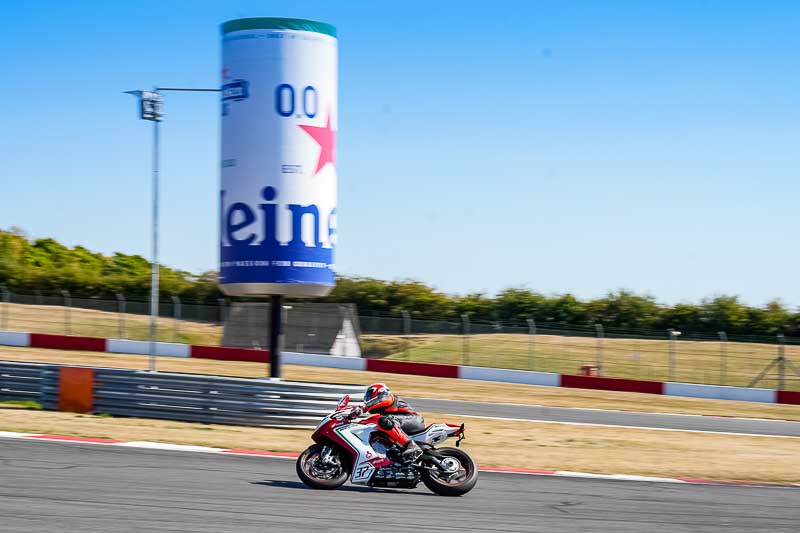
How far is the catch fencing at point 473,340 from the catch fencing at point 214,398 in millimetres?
18967

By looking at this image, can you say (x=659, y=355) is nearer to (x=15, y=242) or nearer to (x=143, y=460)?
(x=143, y=460)

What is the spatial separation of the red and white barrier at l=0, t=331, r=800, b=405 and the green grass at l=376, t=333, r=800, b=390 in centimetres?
123

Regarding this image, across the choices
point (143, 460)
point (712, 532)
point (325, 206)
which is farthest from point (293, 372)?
point (712, 532)

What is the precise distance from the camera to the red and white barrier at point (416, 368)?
105 feet

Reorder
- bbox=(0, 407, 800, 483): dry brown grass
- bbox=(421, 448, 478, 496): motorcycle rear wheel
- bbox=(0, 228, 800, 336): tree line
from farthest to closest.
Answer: bbox=(0, 228, 800, 336): tree line < bbox=(0, 407, 800, 483): dry brown grass < bbox=(421, 448, 478, 496): motorcycle rear wheel

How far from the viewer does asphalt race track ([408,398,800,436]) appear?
22562 millimetres

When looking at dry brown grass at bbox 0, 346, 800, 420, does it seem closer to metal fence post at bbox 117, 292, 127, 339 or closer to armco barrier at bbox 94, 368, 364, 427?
metal fence post at bbox 117, 292, 127, 339

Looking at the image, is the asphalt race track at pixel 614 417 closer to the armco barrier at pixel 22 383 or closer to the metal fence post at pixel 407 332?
the armco barrier at pixel 22 383

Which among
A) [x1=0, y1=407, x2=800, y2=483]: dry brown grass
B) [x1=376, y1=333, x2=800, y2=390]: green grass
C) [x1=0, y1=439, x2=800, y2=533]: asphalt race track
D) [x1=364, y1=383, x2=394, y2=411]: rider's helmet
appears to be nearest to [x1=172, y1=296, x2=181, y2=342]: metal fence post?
[x1=376, y1=333, x2=800, y2=390]: green grass

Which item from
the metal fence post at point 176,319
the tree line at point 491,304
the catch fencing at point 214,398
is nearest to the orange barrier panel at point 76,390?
the catch fencing at point 214,398

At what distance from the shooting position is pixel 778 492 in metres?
12.2

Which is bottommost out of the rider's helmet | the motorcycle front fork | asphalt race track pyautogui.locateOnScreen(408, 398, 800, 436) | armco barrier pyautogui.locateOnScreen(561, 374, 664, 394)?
asphalt race track pyautogui.locateOnScreen(408, 398, 800, 436)

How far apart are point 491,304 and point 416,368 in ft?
59.0

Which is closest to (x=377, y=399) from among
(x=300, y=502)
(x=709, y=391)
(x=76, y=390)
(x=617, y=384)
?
(x=300, y=502)
